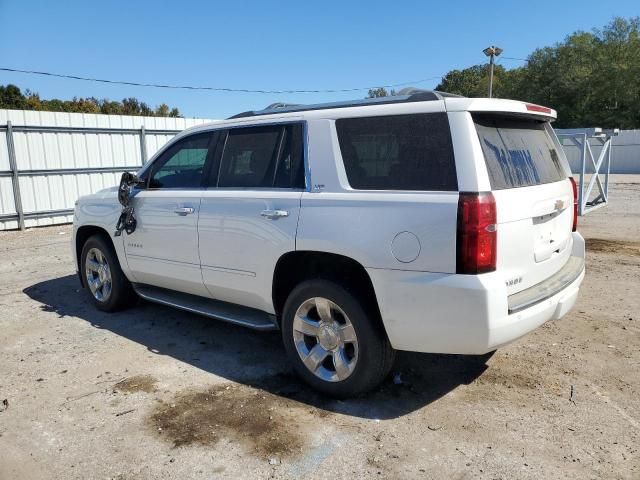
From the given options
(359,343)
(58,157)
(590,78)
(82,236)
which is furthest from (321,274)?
(590,78)

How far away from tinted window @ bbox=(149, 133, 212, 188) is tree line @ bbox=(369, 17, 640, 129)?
132 feet

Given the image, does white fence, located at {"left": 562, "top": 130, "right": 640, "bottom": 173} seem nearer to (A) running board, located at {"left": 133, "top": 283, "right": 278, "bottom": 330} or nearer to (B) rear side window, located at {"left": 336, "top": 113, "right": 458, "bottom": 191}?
(A) running board, located at {"left": 133, "top": 283, "right": 278, "bottom": 330}

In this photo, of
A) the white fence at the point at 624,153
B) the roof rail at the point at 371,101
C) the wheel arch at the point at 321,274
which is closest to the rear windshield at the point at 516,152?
the roof rail at the point at 371,101

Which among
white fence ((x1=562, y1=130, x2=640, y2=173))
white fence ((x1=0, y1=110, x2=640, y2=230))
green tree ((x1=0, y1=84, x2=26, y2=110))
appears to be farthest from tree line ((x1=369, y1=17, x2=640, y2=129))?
white fence ((x1=0, y1=110, x2=640, y2=230))

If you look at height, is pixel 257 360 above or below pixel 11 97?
below

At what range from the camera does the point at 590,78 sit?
45656 millimetres

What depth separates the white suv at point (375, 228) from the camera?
302 centimetres

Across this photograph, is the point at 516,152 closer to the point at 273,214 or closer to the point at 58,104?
the point at 273,214

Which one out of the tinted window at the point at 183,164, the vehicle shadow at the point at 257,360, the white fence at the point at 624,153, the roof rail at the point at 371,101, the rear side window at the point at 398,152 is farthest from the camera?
the white fence at the point at 624,153

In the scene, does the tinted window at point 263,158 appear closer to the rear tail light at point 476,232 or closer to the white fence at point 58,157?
the rear tail light at point 476,232

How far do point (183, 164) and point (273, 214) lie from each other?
1.50 meters

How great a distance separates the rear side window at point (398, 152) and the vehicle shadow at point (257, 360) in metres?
1.50

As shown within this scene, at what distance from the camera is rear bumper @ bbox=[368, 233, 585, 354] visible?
296cm

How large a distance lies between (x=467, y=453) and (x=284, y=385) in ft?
4.76
